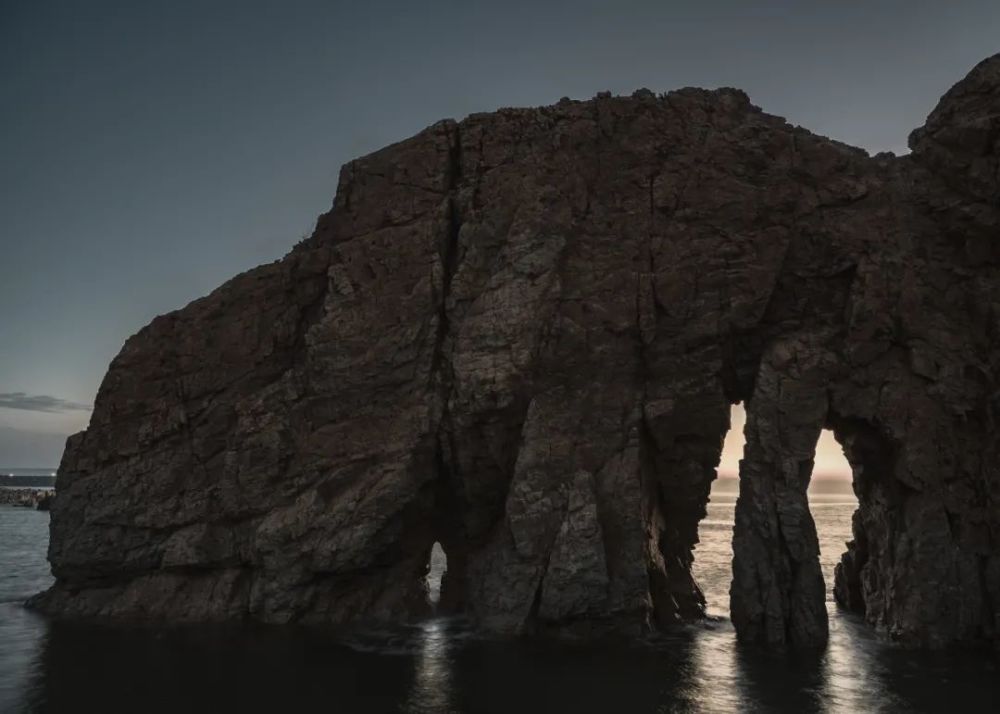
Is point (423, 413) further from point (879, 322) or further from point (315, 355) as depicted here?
point (879, 322)

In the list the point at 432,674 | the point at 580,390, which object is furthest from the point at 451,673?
the point at 580,390

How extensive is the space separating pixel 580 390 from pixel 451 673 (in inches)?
689

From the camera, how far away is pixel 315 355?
42.8m

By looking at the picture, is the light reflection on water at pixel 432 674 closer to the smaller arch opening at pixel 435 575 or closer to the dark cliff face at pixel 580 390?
the dark cliff face at pixel 580 390

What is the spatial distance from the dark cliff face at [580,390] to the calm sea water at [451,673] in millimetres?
2715

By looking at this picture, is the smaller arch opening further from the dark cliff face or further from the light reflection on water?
the light reflection on water

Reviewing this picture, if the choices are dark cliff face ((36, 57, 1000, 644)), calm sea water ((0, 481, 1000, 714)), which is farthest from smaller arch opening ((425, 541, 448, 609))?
calm sea water ((0, 481, 1000, 714))

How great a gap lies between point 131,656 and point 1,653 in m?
6.83

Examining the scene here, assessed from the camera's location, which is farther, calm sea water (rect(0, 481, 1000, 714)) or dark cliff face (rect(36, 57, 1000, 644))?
dark cliff face (rect(36, 57, 1000, 644))

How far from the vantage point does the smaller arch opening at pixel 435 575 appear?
4606 cm

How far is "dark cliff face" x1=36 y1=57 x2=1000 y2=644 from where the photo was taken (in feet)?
118

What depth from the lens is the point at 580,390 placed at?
3991cm

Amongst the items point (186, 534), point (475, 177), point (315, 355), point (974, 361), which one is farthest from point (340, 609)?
point (974, 361)

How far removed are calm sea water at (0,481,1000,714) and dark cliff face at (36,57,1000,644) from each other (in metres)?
2.71
